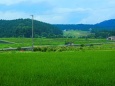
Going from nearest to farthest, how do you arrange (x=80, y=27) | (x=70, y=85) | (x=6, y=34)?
(x=70, y=85) < (x=6, y=34) < (x=80, y=27)

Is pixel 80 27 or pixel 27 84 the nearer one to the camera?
pixel 27 84

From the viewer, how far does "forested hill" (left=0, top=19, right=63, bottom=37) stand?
92.1m

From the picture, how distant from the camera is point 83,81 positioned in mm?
7059

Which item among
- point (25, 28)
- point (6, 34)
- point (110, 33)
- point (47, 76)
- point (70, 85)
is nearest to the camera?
point (70, 85)

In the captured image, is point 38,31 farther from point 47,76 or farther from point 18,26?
point 47,76

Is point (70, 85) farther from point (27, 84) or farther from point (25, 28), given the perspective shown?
point (25, 28)

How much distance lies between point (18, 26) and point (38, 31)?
24.4 ft

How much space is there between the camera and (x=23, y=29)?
299 ft

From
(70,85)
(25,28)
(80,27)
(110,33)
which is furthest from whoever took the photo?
(80,27)

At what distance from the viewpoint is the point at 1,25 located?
10419cm

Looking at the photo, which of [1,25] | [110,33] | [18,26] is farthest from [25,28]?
[110,33]

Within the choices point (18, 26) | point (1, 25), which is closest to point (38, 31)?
point (18, 26)

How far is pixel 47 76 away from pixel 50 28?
98.8 m

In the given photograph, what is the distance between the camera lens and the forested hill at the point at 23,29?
302 ft
